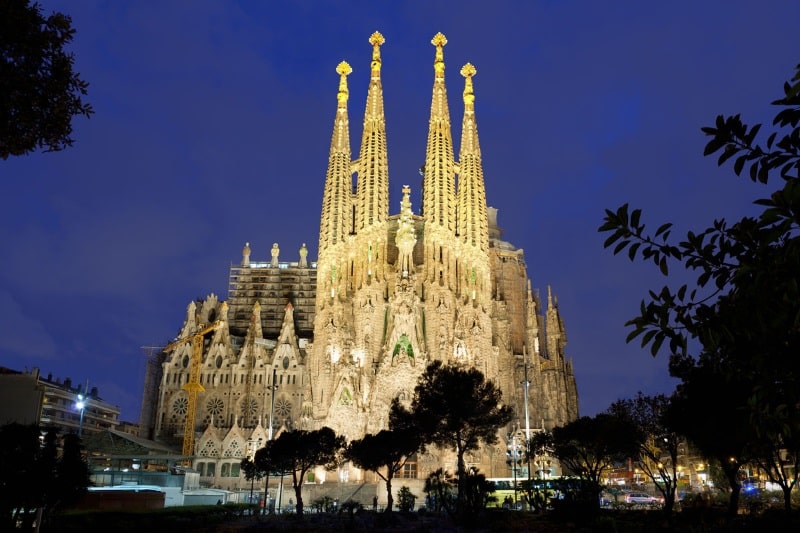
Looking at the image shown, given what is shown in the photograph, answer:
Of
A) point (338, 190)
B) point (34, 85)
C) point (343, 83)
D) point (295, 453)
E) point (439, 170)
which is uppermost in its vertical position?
point (343, 83)

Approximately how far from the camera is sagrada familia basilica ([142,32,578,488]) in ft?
247

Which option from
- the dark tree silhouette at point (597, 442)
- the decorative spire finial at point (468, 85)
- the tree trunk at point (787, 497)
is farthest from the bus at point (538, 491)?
the decorative spire finial at point (468, 85)

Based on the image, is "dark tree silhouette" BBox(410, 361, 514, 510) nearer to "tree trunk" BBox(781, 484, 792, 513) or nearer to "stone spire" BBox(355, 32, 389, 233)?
"tree trunk" BBox(781, 484, 792, 513)

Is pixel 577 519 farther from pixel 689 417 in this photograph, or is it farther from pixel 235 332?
pixel 235 332

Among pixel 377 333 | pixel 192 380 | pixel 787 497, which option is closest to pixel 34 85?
pixel 787 497

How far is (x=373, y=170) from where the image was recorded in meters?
85.1

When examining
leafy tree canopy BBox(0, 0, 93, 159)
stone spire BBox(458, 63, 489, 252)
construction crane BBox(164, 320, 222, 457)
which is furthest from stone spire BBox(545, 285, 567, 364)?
leafy tree canopy BBox(0, 0, 93, 159)

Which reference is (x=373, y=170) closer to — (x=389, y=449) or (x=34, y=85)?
(x=389, y=449)

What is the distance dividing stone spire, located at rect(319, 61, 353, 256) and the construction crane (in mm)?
20569

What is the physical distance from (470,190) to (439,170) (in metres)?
4.77

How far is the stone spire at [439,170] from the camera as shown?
271ft

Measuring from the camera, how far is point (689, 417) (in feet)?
102

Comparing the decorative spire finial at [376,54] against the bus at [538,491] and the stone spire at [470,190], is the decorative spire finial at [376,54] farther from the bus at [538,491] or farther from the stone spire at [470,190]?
the bus at [538,491]

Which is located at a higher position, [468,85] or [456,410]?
[468,85]
